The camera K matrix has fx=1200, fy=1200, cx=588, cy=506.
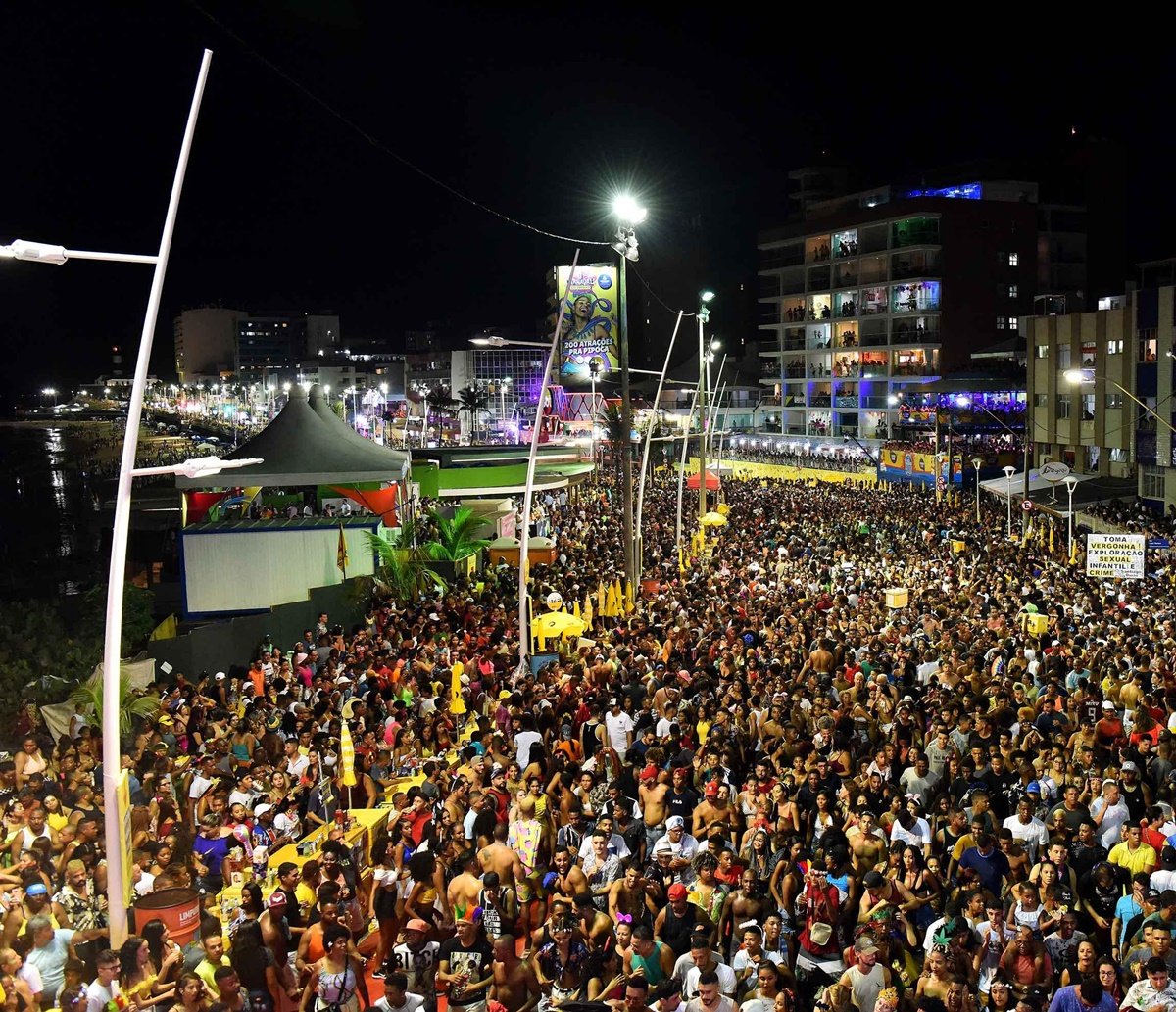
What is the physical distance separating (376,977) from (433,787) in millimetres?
2450

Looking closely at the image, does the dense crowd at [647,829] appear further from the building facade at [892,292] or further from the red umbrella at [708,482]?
the building facade at [892,292]

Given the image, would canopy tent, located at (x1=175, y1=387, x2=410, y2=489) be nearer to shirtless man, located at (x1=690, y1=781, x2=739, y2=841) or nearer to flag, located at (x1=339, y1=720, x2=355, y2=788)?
flag, located at (x1=339, y1=720, x2=355, y2=788)

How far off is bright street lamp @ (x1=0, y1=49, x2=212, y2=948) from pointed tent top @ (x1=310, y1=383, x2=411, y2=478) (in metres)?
17.2

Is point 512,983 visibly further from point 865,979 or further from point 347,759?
point 347,759

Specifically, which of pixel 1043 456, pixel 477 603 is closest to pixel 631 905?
pixel 477 603

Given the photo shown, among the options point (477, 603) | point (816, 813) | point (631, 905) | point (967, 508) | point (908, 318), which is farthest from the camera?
point (908, 318)

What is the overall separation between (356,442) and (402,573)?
16.1ft

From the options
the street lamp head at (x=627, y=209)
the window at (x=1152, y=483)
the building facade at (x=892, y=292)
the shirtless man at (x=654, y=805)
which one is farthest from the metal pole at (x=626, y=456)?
the building facade at (x=892, y=292)

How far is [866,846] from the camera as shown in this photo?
330 inches

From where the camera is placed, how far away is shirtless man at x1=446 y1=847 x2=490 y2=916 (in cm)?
819

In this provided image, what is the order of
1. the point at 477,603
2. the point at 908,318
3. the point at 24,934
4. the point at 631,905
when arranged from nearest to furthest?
the point at 24,934
the point at 631,905
the point at 477,603
the point at 908,318

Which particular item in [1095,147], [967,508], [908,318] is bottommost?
[967,508]

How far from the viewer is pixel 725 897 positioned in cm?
787

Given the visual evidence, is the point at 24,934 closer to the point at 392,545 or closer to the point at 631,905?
the point at 631,905
